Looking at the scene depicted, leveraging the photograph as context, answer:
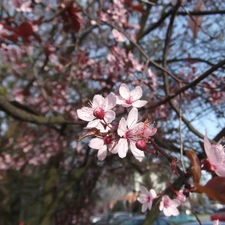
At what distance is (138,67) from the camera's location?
397 centimetres

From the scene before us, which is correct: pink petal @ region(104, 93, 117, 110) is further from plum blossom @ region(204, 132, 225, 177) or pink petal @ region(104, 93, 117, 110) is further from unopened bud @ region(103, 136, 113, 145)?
plum blossom @ region(204, 132, 225, 177)

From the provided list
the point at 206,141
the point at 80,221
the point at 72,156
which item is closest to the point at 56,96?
the point at 72,156

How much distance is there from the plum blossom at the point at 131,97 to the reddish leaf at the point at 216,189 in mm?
451

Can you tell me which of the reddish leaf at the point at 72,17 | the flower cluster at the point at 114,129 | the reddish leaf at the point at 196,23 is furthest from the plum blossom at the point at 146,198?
the reddish leaf at the point at 72,17

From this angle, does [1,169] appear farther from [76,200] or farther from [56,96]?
[56,96]

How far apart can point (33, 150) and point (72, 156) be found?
99 centimetres

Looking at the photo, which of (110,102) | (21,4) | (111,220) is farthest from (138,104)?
(111,220)

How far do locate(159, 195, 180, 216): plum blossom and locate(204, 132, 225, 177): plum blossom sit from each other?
714 mm

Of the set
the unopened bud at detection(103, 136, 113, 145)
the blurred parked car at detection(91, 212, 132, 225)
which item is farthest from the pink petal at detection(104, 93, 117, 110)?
the blurred parked car at detection(91, 212, 132, 225)

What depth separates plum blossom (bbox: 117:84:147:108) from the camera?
129 cm

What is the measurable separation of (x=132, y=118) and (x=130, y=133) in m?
0.05

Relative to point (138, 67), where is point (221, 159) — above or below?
below

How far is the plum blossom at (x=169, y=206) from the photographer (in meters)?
1.66

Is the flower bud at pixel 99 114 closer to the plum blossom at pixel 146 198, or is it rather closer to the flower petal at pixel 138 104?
the flower petal at pixel 138 104
